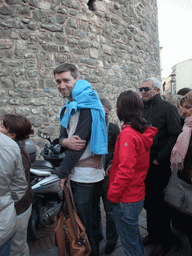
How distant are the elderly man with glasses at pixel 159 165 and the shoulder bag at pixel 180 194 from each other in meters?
0.47

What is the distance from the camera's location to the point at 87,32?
5449 millimetres

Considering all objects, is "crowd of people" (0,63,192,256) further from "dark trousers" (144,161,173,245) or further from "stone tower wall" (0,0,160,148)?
"stone tower wall" (0,0,160,148)

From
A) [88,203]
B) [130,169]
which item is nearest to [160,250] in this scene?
[88,203]

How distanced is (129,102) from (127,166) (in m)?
0.51

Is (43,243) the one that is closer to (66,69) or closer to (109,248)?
(109,248)

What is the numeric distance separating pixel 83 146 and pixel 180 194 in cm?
87

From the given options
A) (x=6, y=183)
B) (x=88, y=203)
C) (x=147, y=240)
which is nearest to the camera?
(x=6, y=183)

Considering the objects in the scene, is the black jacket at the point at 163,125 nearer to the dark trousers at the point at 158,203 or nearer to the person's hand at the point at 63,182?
the dark trousers at the point at 158,203

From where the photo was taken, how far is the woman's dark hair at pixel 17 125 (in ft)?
5.98

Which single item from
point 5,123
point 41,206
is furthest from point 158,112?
point 41,206

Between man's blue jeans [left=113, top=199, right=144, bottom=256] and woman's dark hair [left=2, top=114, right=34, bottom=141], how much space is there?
97cm

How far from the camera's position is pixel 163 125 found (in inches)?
94.0

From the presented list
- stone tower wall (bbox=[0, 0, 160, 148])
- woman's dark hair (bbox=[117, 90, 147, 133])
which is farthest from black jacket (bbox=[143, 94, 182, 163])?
stone tower wall (bbox=[0, 0, 160, 148])

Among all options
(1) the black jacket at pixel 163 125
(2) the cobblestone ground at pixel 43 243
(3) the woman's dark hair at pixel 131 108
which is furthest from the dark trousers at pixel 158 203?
(2) the cobblestone ground at pixel 43 243
